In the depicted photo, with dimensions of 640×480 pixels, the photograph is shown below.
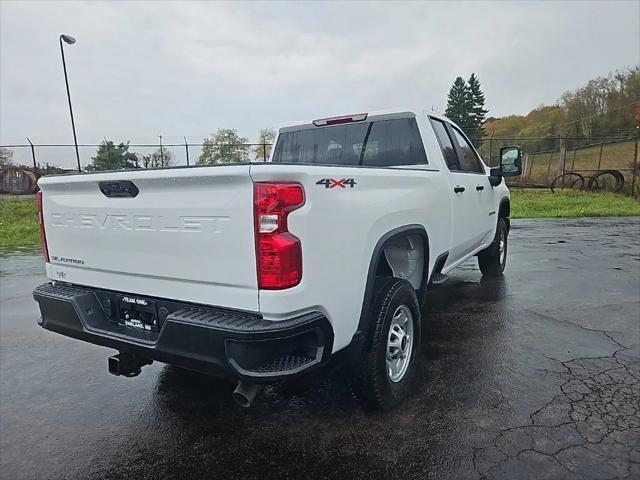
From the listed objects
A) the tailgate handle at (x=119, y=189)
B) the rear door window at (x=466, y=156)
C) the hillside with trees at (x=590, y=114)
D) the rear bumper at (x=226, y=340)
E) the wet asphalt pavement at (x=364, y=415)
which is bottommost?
the wet asphalt pavement at (x=364, y=415)

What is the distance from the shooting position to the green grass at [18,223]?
1096 cm

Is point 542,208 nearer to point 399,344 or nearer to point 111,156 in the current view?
point 399,344

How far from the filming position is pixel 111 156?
75.3 feet

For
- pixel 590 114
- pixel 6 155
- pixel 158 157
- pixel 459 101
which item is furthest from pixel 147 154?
pixel 459 101

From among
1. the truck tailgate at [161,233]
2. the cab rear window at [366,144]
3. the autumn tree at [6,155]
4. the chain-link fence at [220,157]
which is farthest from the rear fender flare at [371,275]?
the autumn tree at [6,155]

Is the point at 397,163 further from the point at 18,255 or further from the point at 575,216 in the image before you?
the point at 575,216

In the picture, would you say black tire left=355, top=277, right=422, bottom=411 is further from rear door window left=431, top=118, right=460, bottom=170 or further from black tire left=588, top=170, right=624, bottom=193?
black tire left=588, top=170, right=624, bottom=193

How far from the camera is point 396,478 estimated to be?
7.34 ft

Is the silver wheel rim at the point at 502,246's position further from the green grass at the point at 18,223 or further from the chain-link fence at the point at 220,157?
the chain-link fence at the point at 220,157

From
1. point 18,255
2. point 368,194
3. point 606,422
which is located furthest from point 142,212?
point 18,255

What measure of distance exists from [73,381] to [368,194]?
2.73 meters

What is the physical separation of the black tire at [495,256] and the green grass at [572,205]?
9021mm

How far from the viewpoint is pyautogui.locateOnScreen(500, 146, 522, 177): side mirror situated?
17.5 feet

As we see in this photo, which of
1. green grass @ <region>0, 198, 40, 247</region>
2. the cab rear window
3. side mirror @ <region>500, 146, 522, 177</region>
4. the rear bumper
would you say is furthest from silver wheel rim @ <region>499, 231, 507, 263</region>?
green grass @ <region>0, 198, 40, 247</region>
